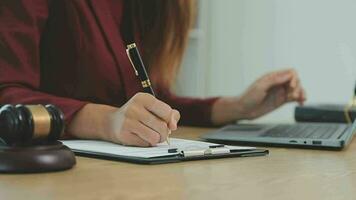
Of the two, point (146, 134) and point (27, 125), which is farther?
point (146, 134)

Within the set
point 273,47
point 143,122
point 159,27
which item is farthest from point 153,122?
point 273,47

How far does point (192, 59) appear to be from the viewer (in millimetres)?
2586

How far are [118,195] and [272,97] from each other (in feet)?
3.19

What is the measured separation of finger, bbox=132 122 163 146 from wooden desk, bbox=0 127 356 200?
0.35 ft

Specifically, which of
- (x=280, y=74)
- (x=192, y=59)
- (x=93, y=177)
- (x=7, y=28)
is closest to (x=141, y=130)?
(x=93, y=177)

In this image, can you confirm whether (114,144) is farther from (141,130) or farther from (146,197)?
(146,197)

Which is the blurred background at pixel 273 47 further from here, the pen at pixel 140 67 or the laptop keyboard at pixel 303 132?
the pen at pixel 140 67

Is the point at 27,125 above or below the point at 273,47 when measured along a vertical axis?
below

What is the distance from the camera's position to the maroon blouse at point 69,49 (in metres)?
1.06

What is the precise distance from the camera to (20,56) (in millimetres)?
1054

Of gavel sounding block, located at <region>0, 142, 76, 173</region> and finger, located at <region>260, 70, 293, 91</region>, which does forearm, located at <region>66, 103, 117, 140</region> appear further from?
finger, located at <region>260, 70, 293, 91</region>

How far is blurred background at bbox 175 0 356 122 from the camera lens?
230 centimetres

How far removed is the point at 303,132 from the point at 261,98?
301mm

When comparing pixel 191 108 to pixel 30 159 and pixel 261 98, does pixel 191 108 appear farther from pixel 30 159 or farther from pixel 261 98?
pixel 30 159
